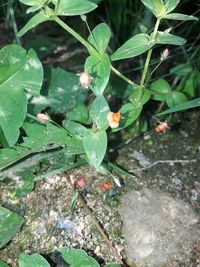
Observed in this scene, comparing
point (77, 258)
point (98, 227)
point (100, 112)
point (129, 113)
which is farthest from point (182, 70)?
point (77, 258)

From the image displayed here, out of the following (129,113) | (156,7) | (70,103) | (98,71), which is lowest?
(70,103)

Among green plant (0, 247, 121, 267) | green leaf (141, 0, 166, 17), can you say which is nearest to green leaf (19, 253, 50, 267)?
green plant (0, 247, 121, 267)

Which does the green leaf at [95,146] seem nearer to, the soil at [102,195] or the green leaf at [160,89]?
the soil at [102,195]

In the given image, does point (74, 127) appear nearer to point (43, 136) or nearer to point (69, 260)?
point (43, 136)

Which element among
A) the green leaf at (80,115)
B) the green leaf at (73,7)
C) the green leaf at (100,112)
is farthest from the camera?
the green leaf at (80,115)

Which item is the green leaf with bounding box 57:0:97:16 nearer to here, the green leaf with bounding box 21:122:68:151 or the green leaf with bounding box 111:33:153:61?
the green leaf with bounding box 111:33:153:61

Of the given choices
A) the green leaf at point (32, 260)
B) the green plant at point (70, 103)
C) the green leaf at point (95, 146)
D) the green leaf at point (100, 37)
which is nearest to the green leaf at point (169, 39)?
the green plant at point (70, 103)

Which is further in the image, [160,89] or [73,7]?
[160,89]
